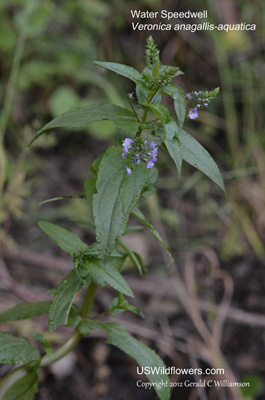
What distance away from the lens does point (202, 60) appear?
381 cm

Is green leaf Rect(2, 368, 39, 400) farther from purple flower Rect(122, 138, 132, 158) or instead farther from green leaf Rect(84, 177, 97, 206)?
purple flower Rect(122, 138, 132, 158)

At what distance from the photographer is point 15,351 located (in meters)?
1.28

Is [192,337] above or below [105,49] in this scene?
below

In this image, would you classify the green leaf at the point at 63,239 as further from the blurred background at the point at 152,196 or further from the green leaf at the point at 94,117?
the blurred background at the point at 152,196

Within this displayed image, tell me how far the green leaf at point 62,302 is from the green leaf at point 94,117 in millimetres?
407

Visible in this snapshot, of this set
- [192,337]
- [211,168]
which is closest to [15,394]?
[211,168]

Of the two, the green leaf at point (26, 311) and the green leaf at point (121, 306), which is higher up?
the green leaf at point (26, 311)

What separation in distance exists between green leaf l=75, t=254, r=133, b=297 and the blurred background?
90 centimetres

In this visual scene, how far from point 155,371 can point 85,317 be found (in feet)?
0.87

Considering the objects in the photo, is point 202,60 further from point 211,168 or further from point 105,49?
point 211,168

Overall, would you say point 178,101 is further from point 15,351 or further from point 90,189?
point 15,351

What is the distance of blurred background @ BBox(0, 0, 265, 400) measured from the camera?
221 centimetres

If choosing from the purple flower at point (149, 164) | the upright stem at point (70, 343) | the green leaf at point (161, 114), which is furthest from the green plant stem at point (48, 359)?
the green leaf at point (161, 114)

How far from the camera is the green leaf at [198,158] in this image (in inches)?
46.9
